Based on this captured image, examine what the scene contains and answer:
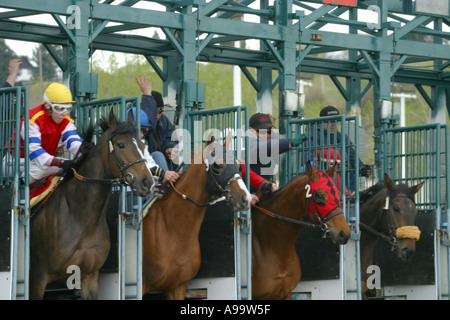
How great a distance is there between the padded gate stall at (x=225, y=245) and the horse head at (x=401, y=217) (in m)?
1.90

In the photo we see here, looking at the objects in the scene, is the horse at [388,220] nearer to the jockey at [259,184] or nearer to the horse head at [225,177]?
the jockey at [259,184]

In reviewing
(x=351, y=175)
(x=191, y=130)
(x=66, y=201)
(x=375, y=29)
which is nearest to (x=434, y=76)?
(x=375, y=29)

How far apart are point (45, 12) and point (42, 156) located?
1.74 metres

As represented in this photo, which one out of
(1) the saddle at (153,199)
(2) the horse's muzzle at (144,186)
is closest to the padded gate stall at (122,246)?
(1) the saddle at (153,199)

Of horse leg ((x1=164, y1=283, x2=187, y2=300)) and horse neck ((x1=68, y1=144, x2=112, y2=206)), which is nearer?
horse neck ((x1=68, y1=144, x2=112, y2=206))

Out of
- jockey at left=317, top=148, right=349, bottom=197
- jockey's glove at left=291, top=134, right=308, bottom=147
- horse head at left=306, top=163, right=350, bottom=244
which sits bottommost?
horse head at left=306, top=163, right=350, bottom=244

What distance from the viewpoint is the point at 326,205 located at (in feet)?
28.0

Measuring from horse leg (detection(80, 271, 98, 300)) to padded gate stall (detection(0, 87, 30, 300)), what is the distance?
55cm

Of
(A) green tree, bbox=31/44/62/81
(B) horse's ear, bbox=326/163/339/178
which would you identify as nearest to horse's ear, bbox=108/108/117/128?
(B) horse's ear, bbox=326/163/339/178

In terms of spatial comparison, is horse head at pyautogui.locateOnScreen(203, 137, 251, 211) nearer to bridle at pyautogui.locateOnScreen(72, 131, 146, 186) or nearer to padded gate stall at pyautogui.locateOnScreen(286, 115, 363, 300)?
bridle at pyautogui.locateOnScreen(72, 131, 146, 186)

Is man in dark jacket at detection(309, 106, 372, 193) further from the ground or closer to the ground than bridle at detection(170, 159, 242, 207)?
further from the ground

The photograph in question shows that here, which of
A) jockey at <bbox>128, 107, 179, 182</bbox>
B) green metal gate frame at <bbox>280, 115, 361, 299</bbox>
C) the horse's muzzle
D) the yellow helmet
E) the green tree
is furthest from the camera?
the green tree

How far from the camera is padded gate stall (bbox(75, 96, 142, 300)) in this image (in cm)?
779

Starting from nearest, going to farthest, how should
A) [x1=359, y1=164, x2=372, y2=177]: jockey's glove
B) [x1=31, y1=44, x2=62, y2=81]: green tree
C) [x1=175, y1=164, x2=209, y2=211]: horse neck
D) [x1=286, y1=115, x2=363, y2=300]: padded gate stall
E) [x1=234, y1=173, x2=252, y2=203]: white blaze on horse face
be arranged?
[x1=234, y1=173, x2=252, y2=203]: white blaze on horse face, [x1=175, y1=164, x2=209, y2=211]: horse neck, [x1=286, y1=115, x2=363, y2=300]: padded gate stall, [x1=359, y1=164, x2=372, y2=177]: jockey's glove, [x1=31, y1=44, x2=62, y2=81]: green tree
